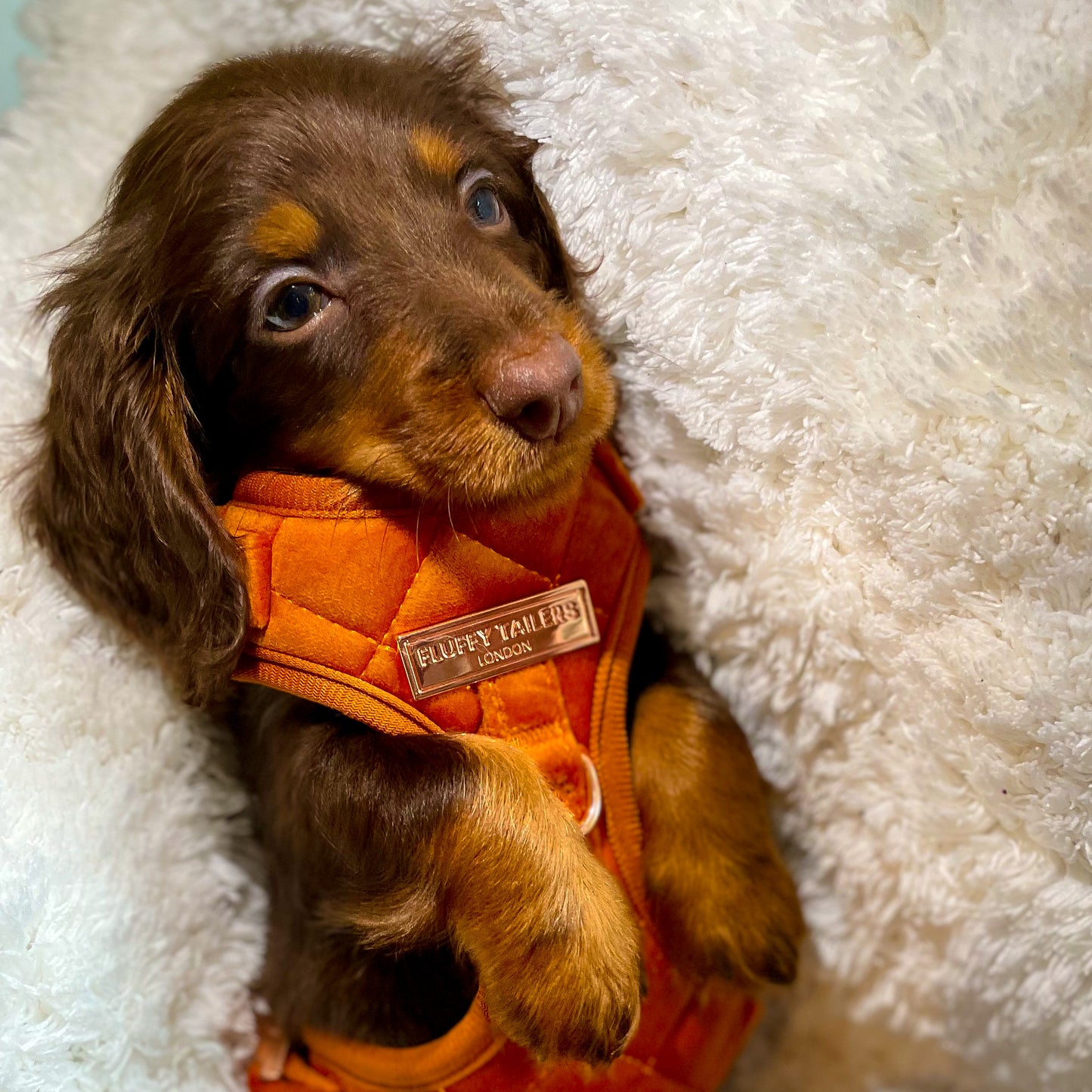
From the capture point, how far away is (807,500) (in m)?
1.51

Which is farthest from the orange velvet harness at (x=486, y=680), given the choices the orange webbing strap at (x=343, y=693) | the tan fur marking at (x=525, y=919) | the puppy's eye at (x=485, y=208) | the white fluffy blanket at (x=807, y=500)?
the puppy's eye at (x=485, y=208)

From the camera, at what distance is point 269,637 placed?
134 centimetres

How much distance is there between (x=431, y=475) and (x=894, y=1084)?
4.79ft

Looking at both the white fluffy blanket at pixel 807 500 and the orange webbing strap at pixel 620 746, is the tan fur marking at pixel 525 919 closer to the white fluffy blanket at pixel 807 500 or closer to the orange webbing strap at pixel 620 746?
the orange webbing strap at pixel 620 746

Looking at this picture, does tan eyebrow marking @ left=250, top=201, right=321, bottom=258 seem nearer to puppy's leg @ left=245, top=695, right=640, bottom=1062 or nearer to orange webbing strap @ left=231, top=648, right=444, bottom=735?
orange webbing strap @ left=231, top=648, right=444, bottom=735

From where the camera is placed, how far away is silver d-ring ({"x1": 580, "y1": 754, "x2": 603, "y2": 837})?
57.6 inches

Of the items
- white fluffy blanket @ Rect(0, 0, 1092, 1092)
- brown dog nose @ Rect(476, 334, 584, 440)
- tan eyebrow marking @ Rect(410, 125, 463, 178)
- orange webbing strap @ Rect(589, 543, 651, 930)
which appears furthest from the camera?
orange webbing strap @ Rect(589, 543, 651, 930)

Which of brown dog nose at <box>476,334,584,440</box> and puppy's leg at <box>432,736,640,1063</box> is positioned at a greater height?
brown dog nose at <box>476,334,584,440</box>

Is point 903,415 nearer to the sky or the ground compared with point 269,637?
nearer to the sky

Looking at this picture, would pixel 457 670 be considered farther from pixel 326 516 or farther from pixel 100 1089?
pixel 100 1089

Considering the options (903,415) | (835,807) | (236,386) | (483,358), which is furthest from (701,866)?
(236,386)

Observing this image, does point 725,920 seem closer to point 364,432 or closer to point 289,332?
point 364,432

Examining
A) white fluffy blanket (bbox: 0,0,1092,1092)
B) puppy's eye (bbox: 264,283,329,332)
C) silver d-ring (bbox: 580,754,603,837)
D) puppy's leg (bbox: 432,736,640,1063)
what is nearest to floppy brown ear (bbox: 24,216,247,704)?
puppy's eye (bbox: 264,283,329,332)

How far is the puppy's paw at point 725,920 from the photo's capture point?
59.7 inches
